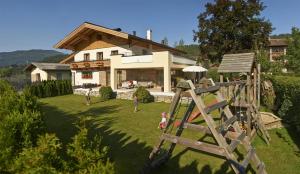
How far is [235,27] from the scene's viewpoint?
28.8 m

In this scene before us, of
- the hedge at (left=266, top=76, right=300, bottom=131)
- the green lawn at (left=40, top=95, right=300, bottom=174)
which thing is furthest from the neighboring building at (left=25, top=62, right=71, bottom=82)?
A: the hedge at (left=266, top=76, right=300, bottom=131)

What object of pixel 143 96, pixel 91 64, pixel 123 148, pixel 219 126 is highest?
pixel 91 64

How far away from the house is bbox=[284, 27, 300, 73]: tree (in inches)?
556

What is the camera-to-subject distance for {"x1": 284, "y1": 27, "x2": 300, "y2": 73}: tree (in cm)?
2986

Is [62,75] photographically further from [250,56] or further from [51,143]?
[51,143]

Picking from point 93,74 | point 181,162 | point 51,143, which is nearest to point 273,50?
point 93,74

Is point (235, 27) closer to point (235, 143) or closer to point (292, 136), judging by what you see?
point (292, 136)

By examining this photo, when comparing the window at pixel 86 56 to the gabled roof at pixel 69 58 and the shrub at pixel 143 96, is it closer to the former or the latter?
the gabled roof at pixel 69 58

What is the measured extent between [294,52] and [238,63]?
90.9 ft

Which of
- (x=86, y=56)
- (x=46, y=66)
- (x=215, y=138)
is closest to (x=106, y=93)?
(x=86, y=56)

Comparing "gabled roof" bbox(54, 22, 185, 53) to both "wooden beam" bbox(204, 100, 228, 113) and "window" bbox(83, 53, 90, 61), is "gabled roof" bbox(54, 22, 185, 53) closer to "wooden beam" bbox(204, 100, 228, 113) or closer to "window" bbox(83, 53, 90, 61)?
"window" bbox(83, 53, 90, 61)

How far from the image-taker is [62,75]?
36469 millimetres

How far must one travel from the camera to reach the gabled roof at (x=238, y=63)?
901 cm

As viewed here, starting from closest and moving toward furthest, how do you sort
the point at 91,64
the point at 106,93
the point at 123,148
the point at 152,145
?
1. the point at 123,148
2. the point at 152,145
3. the point at 106,93
4. the point at 91,64
